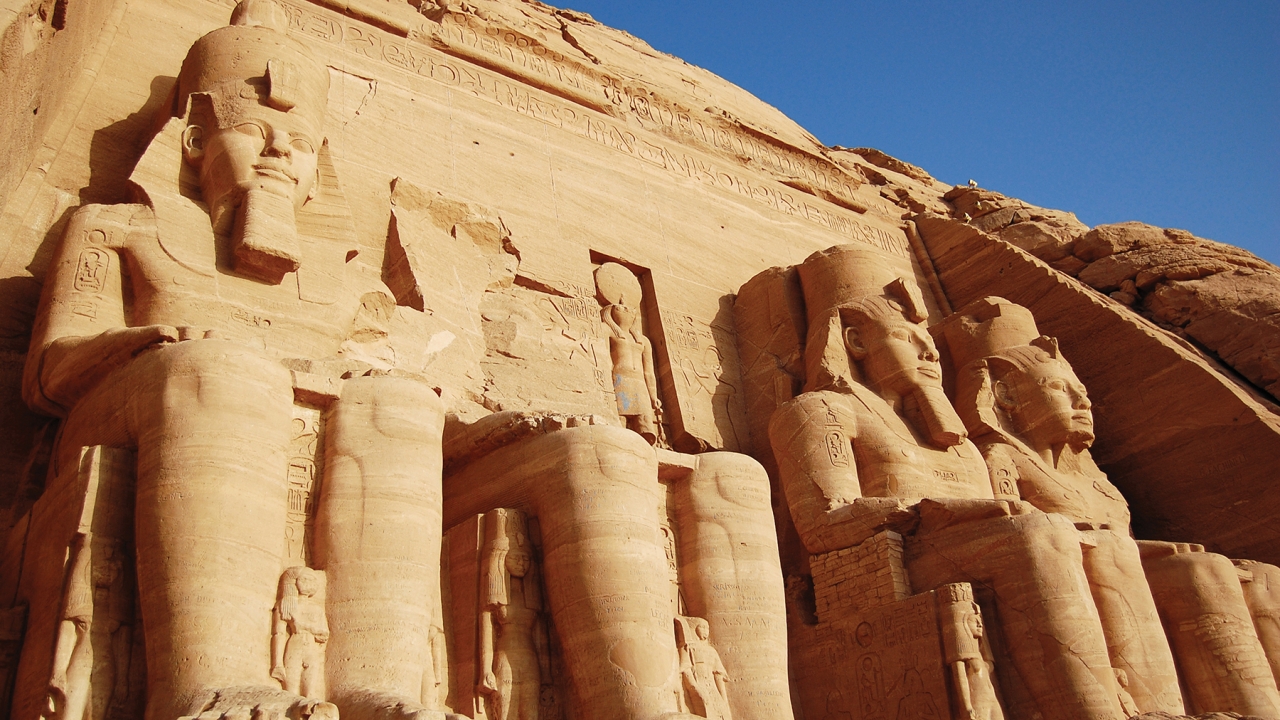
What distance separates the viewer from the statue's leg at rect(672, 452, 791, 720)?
425 cm

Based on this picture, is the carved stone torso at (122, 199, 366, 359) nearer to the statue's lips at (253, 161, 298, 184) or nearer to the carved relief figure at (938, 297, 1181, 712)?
the statue's lips at (253, 161, 298, 184)

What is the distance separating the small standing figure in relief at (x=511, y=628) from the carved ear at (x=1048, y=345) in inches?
168

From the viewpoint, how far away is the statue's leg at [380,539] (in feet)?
11.0

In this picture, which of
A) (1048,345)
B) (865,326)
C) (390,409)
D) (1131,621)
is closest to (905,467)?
(865,326)

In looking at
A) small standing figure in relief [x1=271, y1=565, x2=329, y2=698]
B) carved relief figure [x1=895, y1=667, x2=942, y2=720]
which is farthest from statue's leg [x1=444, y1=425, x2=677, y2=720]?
A: carved relief figure [x1=895, y1=667, x2=942, y2=720]

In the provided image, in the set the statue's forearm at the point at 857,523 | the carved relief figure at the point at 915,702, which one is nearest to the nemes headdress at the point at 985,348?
the statue's forearm at the point at 857,523

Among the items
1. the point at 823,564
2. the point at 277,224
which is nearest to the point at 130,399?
the point at 277,224

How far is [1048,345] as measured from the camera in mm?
7164

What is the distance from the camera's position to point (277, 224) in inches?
182

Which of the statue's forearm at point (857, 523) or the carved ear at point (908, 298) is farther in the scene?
the carved ear at point (908, 298)

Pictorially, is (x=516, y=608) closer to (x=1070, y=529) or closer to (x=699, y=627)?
(x=699, y=627)

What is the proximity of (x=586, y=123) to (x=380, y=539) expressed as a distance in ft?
15.4

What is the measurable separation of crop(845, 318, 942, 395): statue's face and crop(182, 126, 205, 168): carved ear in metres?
3.60

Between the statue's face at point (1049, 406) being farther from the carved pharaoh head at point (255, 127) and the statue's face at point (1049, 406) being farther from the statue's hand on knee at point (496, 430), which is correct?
the carved pharaoh head at point (255, 127)
